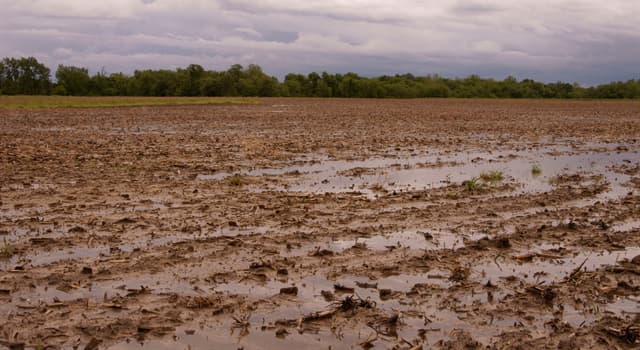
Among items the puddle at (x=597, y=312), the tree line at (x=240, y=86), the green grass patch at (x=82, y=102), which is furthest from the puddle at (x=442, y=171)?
the tree line at (x=240, y=86)

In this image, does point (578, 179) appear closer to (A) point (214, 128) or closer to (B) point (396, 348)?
(B) point (396, 348)

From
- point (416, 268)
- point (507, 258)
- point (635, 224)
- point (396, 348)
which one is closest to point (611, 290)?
point (507, 258)

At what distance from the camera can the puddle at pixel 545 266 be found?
6661 millimetres

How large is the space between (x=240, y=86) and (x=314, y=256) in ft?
339

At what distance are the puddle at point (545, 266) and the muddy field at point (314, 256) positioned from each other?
0.11ft

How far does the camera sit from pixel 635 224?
919 cm

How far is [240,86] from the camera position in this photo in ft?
355

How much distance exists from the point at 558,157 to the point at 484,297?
43.7ft

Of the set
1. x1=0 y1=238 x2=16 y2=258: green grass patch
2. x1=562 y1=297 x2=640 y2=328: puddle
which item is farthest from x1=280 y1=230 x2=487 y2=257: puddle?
x1=0 y1=238 x2=16 y2=258: green grass patch

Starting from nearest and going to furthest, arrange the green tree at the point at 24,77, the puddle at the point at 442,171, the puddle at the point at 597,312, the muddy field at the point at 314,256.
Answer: the muddy field at the point at 314,256
the puddle at the point at 597,312
the puddle at the point at 442,171
the green tree at the point at 24,77

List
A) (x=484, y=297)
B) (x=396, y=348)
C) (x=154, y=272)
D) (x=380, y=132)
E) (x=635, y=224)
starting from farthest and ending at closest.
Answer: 1. (x=380, y=132)
2. (x=635, y=224)
3. (x=154, y=272)
4. (x=484, y=297)
5. (x=396, y=348)

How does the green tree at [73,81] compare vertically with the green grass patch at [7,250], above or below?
above

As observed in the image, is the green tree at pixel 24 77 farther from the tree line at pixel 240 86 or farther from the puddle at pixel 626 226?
the puddle at pixel 626 226

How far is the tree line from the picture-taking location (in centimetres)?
10756
